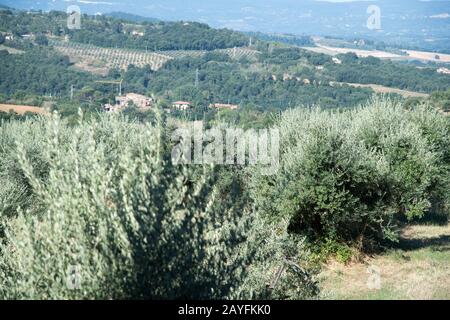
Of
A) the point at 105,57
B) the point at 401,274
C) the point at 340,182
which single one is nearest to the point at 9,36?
the point at 105,57

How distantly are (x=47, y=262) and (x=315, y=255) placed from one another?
490 inches

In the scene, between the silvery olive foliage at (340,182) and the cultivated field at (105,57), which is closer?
the silvery olive foliage at (340,182)

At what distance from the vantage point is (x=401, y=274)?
15.6 metres

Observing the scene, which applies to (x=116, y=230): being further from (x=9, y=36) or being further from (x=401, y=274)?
(x=9, y=36)

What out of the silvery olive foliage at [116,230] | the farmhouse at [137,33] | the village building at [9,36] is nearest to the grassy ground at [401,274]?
the silvery olive foliage at [116,230]

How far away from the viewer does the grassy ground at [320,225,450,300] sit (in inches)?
501

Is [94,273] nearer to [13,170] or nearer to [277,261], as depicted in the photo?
[277,261]

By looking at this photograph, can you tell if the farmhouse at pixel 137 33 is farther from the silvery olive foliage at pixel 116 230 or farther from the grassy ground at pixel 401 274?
the silvery olive foliage at pixel 116 230

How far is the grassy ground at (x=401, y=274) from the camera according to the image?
12734 mm

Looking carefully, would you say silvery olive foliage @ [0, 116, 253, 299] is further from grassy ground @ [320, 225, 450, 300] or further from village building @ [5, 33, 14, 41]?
village building @ [5, 33, 14, 41]

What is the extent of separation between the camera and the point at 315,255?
16.7 m

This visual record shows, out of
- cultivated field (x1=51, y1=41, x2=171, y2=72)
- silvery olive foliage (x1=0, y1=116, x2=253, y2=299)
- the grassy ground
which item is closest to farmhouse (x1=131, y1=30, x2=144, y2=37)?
cultivated field (x1=51, y1=41, x2=171, y2=72)
